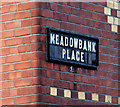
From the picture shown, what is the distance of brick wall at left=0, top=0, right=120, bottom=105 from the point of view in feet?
20.5

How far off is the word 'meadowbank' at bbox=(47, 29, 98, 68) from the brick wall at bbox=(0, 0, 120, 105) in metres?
0.09

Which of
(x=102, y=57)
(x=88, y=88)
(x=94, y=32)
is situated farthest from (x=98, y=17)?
(x=88, y=88)

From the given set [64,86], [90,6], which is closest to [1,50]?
[64,86]

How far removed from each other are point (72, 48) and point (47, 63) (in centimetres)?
50

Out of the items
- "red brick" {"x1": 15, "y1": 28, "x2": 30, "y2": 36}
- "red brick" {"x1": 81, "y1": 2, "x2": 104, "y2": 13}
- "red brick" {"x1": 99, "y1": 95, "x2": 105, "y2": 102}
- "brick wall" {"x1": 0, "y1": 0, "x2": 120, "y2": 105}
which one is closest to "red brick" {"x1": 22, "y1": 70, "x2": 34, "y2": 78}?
"brick wall" {"x1": 0, "y1": 0, "x2": 120, "y2": 105}

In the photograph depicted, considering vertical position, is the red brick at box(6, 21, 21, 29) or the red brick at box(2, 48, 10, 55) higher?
the red brick at box(6, 21, 21, 29)

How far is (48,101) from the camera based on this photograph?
20.4 feet

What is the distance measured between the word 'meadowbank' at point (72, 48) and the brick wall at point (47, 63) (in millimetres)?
91

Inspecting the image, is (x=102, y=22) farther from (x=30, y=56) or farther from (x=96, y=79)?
(x=30, y=56)

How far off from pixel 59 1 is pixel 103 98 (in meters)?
1.58

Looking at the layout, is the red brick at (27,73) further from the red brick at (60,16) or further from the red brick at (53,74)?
the red brick at (60,16)

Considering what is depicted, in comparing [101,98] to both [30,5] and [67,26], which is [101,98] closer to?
[67,26]

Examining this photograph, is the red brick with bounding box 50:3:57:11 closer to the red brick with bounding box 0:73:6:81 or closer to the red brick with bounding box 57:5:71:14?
the red brick with bounding box 57:5:71:14

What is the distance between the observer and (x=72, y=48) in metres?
6.60
